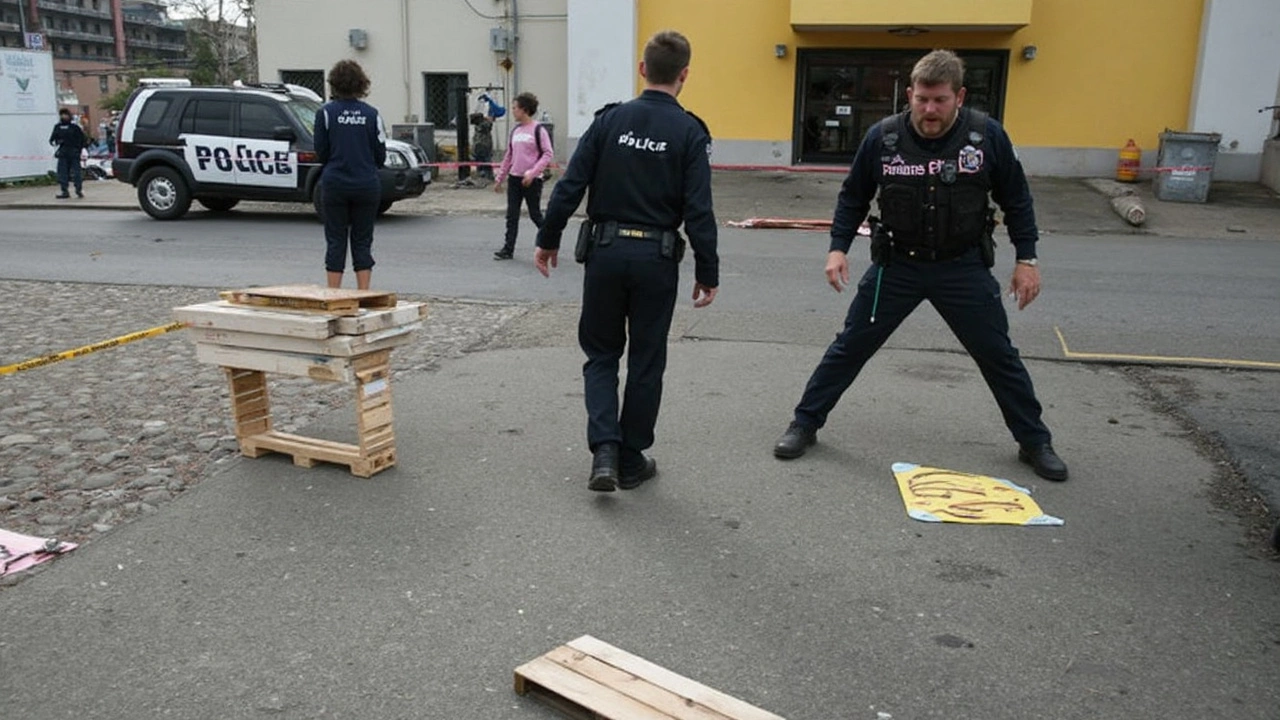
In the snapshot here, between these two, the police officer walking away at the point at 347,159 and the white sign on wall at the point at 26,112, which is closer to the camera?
the police officer walking away at the point at 347,159

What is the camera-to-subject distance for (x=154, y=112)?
15.6 meters

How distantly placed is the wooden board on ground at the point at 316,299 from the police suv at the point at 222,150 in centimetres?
1046

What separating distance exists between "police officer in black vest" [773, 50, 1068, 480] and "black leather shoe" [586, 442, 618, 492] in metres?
0.97

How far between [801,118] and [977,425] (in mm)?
18075

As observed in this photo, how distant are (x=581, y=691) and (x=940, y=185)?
2.85m

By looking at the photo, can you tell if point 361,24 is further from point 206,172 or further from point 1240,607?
point 1240,607

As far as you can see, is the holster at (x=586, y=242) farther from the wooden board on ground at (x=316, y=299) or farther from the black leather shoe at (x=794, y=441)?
the black leather shoe at (x=794, y=441)

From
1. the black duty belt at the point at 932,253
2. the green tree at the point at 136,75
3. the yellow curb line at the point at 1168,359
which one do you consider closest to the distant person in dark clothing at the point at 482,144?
the yellow curb line at the point at 1168,359

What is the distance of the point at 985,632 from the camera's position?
3.33m

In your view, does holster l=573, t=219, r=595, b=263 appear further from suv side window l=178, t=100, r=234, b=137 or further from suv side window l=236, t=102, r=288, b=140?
suv side window l=178, t=100, r=234, b=137

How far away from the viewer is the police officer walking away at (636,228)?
4.19 m

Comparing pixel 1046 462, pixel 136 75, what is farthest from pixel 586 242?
pixel 136 75

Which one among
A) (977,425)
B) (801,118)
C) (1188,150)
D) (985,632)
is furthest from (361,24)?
(985,632)

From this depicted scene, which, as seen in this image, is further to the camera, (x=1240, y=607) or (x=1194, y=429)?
(x=1194, y=429)
